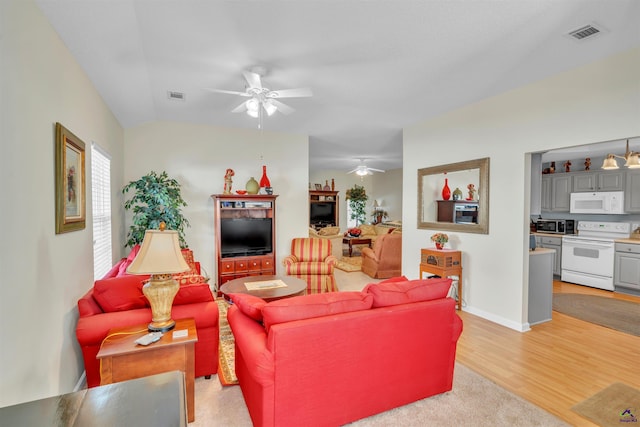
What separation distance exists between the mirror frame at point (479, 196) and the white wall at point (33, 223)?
170 inches

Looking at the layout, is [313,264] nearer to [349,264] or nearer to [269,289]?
[269,289]

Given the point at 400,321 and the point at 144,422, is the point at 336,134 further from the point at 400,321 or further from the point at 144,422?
the point at 144,422

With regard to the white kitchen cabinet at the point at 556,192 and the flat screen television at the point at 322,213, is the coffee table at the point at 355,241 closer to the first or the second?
the flat screen television at the point at 322,213

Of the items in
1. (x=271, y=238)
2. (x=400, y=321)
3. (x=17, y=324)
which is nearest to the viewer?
(x=17, y=324)

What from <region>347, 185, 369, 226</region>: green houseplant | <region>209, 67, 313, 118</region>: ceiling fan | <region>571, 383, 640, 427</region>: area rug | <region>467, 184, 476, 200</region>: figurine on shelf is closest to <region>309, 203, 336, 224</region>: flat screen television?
<region>347, 185, 369, 226</region>: green houseplant

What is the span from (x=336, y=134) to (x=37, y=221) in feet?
15.0

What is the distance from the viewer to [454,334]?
2.22 metres

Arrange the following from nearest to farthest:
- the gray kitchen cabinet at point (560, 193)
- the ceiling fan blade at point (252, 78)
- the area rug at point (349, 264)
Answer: the ceiling fan blade at point (252, 78), the gray kitchen cabinet at point (560, 193), the area rug at point (349, 264)

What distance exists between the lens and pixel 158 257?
1955mm

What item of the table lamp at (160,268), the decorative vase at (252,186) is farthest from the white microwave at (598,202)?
the table lamp at (160,268)

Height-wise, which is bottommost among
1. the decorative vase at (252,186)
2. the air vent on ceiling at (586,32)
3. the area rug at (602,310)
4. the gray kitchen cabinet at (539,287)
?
the area rug at (602,310)

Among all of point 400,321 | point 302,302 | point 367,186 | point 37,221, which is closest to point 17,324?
point 37,221

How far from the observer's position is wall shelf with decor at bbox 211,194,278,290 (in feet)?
15.6

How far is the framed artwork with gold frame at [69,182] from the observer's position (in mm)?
2035
